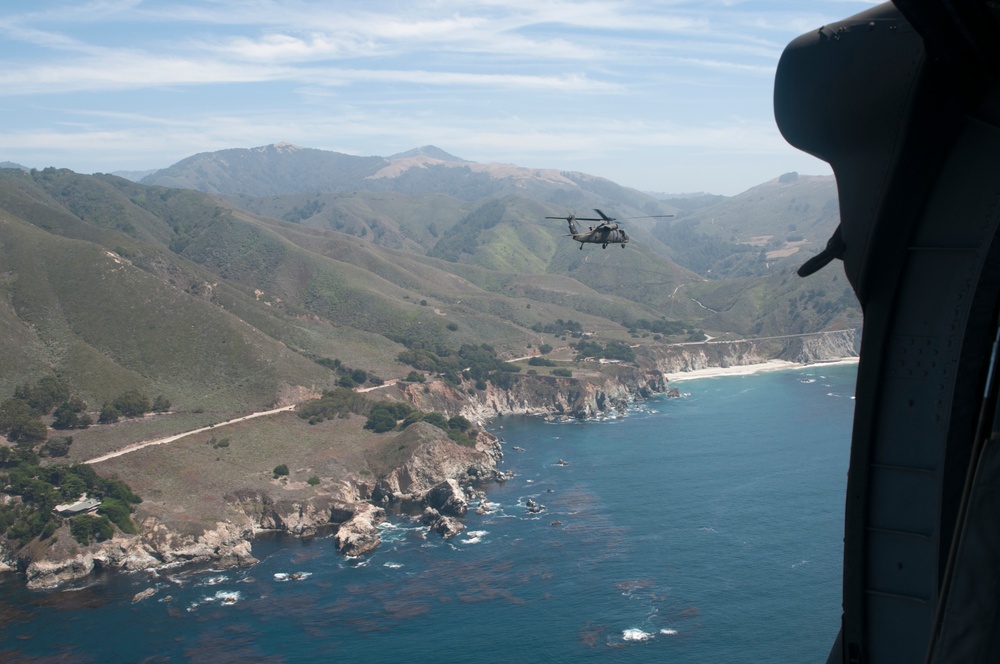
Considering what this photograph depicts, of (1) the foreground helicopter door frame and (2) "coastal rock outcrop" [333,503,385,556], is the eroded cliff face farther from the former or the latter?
(1) the foreground helicopter door frame

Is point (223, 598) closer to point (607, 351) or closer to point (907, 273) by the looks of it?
point (907, 273)

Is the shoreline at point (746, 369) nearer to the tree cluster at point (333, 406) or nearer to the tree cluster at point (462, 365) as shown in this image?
the tree cluster at point (462, 365)

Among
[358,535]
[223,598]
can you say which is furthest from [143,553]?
[358,535]

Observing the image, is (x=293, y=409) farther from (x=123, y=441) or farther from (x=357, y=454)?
(x=123, y=441)

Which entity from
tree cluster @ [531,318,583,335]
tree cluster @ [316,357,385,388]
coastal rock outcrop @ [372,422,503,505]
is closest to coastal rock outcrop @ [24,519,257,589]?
coastal rock outcrop @ [372,422,503,505]

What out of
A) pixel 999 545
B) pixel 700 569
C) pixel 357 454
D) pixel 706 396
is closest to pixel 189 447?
pixel 357 454

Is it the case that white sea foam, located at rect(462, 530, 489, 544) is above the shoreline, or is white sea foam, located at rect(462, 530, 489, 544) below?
above
